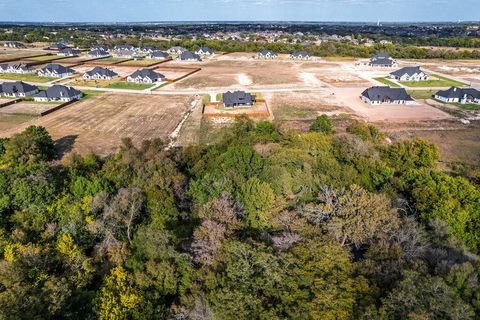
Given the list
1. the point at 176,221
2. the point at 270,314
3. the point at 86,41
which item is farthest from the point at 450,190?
the point at 86,41

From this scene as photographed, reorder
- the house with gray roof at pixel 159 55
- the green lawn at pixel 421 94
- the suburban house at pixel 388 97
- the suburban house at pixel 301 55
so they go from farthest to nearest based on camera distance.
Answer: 1. the suburban house at pixel 301 55
2. the house with gray roof at pixel 159 55
3. the green lawn at pixel 421 94
4. the suburban house at pixel 388 97

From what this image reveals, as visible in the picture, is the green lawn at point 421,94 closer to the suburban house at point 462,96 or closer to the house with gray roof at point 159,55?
the suburban house at point 462,96

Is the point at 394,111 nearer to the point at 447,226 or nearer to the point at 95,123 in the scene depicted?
the point at 447,226

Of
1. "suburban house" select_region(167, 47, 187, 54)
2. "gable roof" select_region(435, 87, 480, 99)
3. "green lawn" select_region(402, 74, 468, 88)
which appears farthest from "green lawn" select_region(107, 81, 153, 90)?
"suburban house" select_region(167, 47, 187, 54)

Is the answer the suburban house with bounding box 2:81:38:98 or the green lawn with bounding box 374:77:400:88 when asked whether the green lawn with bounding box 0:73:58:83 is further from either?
the green lawn with bounding box 374:77:400:88

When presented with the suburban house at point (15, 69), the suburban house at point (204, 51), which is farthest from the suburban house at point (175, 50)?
the suburban house at point (15, 69)

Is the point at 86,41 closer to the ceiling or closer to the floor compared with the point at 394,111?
closer to the ceiling
